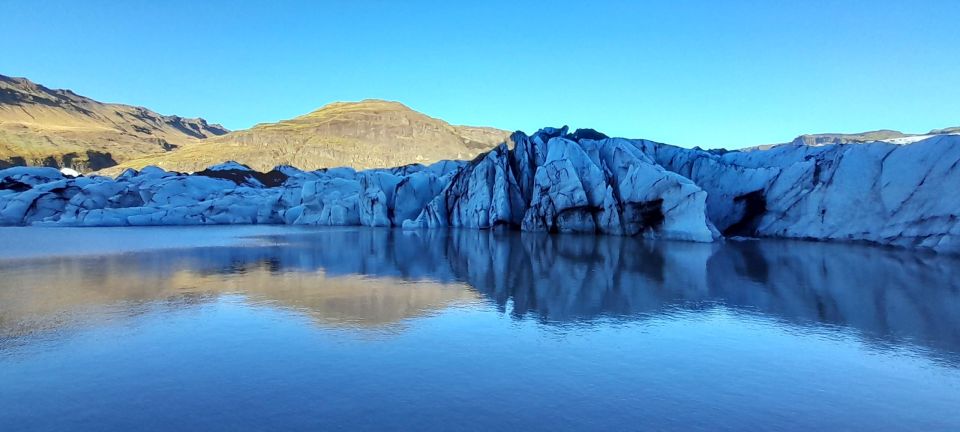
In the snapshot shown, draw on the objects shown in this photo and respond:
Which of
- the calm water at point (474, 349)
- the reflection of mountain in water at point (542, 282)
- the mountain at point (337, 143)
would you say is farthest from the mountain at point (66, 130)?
the calm water at point (474, 349)

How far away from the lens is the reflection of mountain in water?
7.79m

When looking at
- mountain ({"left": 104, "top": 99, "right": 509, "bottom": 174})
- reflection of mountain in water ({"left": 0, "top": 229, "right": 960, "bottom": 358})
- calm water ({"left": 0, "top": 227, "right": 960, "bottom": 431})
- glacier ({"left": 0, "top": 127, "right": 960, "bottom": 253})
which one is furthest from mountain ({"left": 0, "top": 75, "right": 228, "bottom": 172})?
calm water ({"left": 0, "top": 227, "right": 960, "bottom": 431})

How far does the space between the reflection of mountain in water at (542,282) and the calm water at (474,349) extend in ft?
0.28

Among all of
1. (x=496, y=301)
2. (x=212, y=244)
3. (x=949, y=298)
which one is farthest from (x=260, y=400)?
(x=212, y=244)

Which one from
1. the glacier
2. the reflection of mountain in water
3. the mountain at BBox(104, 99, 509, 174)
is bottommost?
the reflection of mountain in water

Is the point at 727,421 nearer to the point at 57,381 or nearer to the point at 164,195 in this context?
the point at 57,381

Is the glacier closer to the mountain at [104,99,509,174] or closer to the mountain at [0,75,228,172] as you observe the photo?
the mountain at [104,99,509,174]

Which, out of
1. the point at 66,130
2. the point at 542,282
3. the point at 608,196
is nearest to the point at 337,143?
the point at 66,130

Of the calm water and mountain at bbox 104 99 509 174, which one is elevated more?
mountain at bbox 104 99 509 174

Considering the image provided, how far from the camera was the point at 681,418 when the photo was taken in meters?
3.92

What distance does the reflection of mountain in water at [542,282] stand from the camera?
779 centimetres

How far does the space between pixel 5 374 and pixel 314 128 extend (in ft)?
347

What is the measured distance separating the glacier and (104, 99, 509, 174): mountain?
45.9m

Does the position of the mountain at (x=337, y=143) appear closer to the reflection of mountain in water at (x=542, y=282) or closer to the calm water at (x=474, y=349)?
the reflection of mountain in water at (x=542, y=282)
